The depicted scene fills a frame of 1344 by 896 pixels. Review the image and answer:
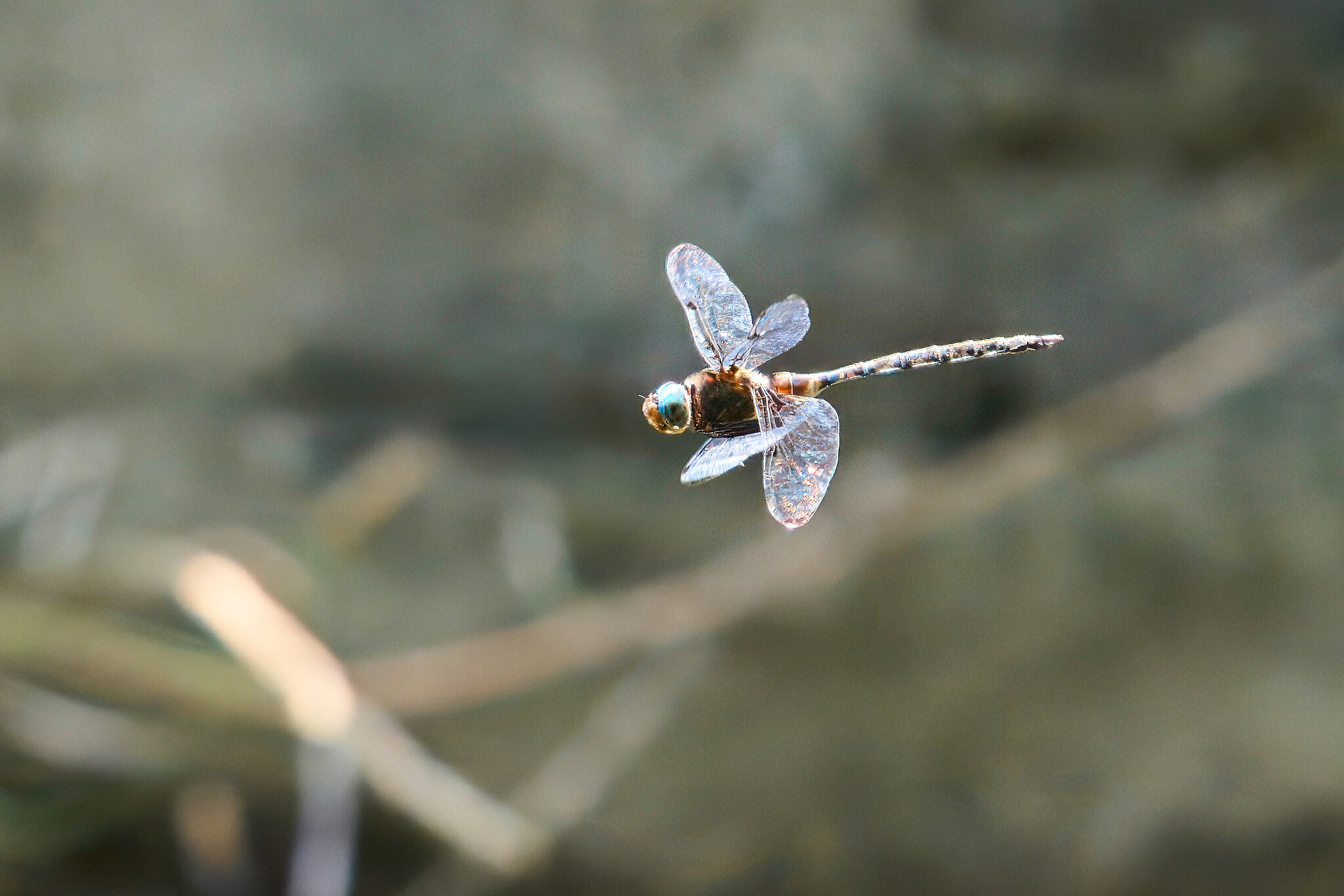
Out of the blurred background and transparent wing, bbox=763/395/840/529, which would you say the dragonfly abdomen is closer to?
transparent wing, bbox=763/395/840/529

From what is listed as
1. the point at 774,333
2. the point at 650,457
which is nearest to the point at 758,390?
the point at 774,333

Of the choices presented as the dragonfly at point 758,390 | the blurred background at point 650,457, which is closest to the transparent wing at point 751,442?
the dragonfly at point 758,390

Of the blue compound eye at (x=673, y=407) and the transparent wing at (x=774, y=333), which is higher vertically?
the transparent wing at (x=774, y=333)

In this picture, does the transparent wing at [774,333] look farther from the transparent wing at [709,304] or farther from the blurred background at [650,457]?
the blurred background at [650,457]

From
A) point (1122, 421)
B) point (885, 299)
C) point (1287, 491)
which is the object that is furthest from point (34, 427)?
point (1287, 491)

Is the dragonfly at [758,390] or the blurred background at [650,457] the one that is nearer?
the dragonfly at [758,390]

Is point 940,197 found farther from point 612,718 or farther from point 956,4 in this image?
point 612,718

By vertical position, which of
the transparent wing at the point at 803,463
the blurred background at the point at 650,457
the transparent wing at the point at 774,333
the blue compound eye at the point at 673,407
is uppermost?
the blurred background at the point at 650,457

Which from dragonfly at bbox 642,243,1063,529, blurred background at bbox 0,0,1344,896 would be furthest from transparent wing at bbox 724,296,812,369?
blurred background at bbox 0,0,1344,896
